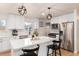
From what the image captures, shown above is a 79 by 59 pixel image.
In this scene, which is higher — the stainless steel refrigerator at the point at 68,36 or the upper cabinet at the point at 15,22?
the upper cabinet at the point at 15,22

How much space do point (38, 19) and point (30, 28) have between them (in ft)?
1.06

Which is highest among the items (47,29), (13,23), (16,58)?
(13,23)

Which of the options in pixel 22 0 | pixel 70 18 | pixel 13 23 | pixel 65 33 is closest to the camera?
pixel 22 0

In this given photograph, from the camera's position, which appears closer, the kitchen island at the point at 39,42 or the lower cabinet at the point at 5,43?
the kitchen island at the point at 39,42

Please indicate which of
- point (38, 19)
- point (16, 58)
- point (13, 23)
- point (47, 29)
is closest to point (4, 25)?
point (13, 23)

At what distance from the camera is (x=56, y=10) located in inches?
109

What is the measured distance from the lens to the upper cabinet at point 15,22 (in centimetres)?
241

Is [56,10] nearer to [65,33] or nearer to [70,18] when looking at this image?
[70,18]

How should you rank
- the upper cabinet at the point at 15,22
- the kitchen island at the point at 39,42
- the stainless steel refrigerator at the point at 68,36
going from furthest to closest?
the stainless steel refrigerator at the point at 68,36 < the kitchen island at the point at 39,42 < the upper cabinet at the point at 15,22

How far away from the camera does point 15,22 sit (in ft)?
8.33

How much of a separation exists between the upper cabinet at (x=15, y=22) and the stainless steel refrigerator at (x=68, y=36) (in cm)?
227

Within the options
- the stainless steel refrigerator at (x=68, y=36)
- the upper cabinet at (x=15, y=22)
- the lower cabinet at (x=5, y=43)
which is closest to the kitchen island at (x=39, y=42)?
the lower cabinet at (x=5, y=43)

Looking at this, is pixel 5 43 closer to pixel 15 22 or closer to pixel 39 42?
pixel 15 22

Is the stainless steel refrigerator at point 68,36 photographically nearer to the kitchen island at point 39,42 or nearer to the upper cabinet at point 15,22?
the kitchen island at point 39,42
